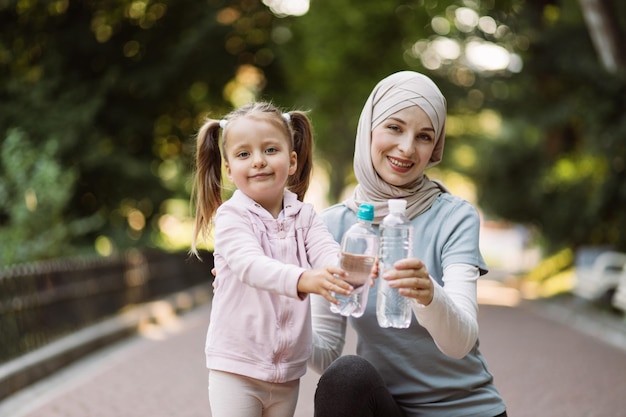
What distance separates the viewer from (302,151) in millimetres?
3635

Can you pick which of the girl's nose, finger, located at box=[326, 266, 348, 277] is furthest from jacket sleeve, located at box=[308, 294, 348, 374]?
finger, located at box=[326, 266, 348, 277]

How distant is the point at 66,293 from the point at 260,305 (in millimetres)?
7753

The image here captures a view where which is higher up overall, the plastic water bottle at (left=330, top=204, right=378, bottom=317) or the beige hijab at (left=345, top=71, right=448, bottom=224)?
the beige hijab at (left=345, top=71, right=448, bottom=224)

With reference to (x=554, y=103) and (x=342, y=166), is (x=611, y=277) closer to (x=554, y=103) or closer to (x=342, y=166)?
(x=554, y=103)

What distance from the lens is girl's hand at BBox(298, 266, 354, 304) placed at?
2.68 meters

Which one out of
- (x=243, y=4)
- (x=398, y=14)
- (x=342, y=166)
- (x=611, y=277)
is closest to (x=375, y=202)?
(x=611, y=277)

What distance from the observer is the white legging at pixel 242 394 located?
3.15m

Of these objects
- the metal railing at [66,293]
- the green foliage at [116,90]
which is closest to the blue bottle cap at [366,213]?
the metal railing at [66,293]

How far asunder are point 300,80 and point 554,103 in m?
6.70

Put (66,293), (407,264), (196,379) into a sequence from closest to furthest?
(407,264) → (196,379) → (66,293)

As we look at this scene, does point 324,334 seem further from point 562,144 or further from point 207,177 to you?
point 562,144

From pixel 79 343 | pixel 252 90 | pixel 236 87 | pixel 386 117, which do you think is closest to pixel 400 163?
pixel 386 117

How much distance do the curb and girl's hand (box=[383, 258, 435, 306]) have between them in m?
5.67

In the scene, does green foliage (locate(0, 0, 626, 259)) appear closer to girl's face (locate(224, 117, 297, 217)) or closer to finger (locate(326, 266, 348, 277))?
girl's face (locate(224, 117, 297, 217))
